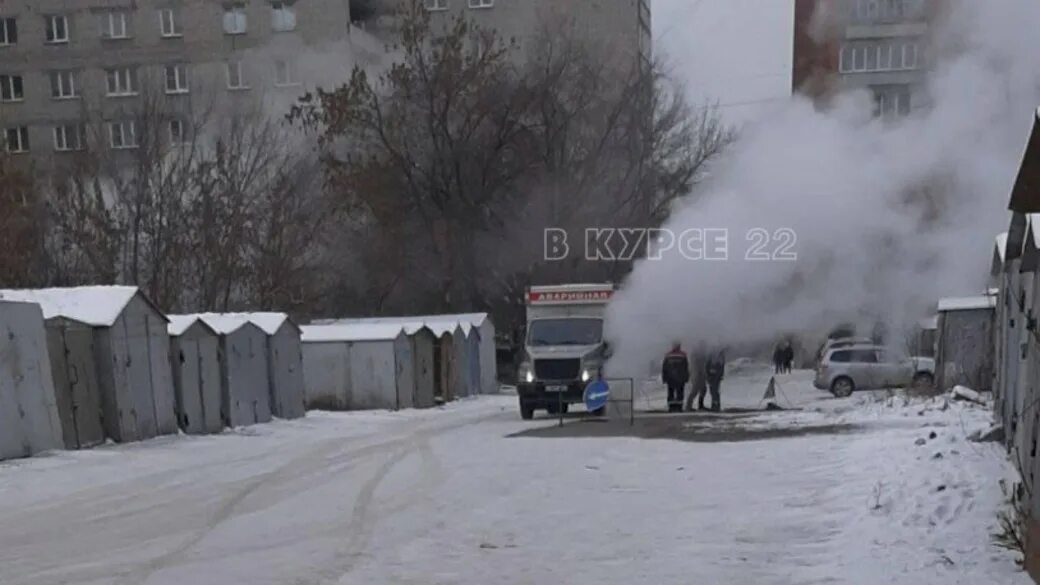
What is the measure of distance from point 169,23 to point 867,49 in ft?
150

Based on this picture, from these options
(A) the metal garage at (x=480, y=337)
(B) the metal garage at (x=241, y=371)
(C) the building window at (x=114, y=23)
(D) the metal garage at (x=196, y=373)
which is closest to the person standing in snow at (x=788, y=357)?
(A) the metal garage at (x=480, y=337)

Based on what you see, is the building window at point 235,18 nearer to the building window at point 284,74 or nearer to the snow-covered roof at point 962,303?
the building window at point 284,74

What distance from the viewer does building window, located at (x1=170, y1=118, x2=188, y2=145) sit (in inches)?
1743

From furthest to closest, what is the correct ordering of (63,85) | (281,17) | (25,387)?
1. (63,85)
2. (281,17)
3. (25,387)

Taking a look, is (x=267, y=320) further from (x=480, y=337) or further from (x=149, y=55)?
(x=149, y=55)

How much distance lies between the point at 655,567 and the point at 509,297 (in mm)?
37983

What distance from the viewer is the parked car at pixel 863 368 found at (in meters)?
29.1

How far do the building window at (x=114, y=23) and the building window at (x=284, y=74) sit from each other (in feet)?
29.2

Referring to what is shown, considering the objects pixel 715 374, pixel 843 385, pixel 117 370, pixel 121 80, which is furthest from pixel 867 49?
pixel 121 80

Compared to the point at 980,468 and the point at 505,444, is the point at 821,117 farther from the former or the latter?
the point at 980,468

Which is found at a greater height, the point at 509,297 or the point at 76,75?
the point at 76,75

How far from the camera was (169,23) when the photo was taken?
53344mm

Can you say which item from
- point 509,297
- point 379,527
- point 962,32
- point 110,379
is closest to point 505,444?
point 379,527

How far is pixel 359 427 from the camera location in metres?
21.5
